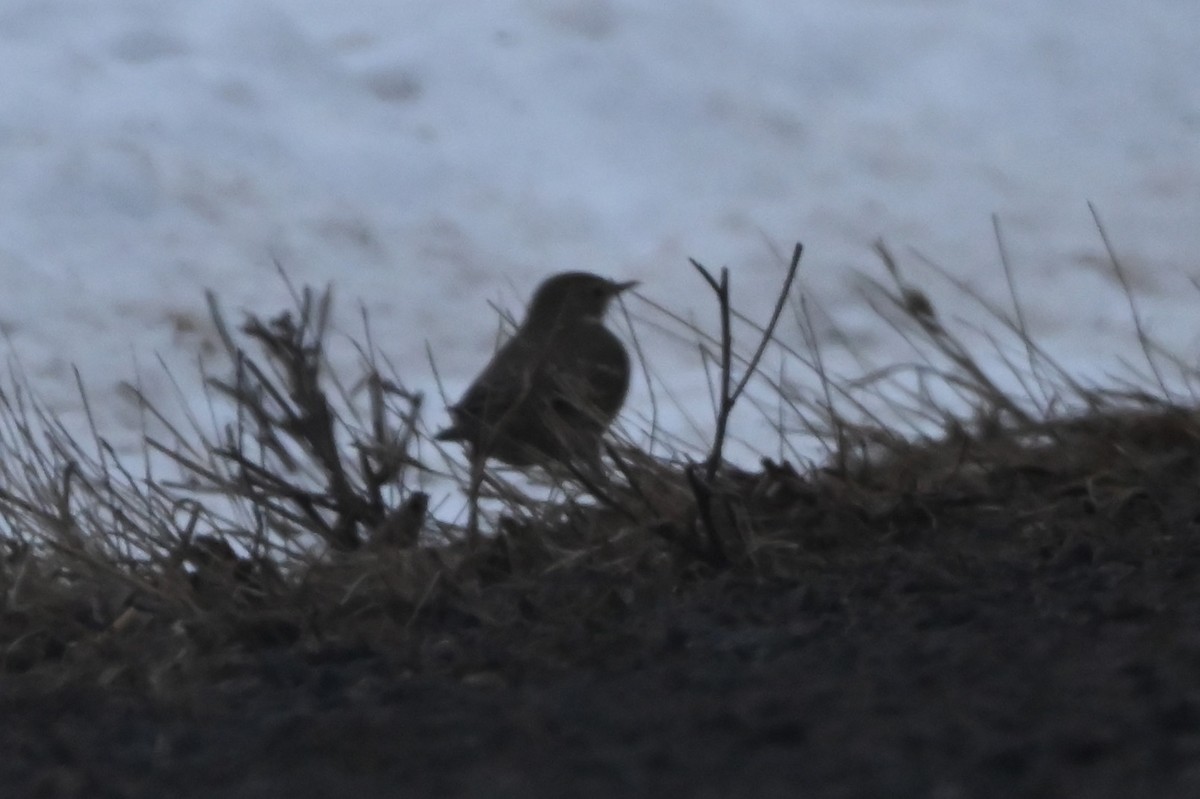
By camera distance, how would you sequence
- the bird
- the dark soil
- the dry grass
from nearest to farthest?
the dark soil < the dry grass < the bird

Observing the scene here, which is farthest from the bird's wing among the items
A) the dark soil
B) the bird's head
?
the dark soil

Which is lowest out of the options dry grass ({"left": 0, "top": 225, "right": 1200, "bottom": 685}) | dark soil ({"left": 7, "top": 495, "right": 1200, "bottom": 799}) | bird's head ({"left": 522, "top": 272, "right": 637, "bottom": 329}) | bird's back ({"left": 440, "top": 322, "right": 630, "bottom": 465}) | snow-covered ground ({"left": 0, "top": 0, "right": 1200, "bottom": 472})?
dark soil ({"left": 7, "top": 495, "right": 1200, "bottom": 799})

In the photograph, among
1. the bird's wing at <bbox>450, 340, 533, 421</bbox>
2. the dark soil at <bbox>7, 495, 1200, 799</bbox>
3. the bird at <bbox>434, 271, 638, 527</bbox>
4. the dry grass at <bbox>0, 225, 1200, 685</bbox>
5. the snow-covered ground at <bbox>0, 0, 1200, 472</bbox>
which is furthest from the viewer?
the snow-covered ground at <bbox>0, 0, 1200, 472</bbox>

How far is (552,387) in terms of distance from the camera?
13.8 feet

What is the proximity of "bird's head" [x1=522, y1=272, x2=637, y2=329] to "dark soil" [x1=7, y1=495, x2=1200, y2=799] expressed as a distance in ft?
6.99

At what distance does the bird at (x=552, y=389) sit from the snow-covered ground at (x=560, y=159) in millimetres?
1672

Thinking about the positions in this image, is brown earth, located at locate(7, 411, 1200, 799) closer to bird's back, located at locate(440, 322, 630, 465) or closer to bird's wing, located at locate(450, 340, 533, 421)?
bird's back, located at locate(440, 322, 630, 465)

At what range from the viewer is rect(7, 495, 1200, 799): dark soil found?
1.83 meters

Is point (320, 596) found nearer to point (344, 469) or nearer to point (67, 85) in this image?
point (344, 469)

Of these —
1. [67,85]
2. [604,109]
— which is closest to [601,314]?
[604,109]

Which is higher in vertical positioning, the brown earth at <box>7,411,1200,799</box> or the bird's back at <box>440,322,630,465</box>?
the bird's back at <box>440,322,630,465</box>

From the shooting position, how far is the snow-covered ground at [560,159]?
24.7 feet

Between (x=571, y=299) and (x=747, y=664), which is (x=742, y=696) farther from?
(x=571, y=299)

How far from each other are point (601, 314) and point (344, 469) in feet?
6.26
